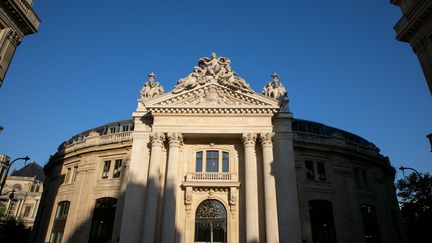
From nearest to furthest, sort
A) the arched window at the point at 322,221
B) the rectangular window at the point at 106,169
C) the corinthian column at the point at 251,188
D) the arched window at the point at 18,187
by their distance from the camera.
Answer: the corinthian column at the point at 251,188
the arched window at the point at 322,221
the rectangular window at the point at 106,169
the arched window at the point at 18,187

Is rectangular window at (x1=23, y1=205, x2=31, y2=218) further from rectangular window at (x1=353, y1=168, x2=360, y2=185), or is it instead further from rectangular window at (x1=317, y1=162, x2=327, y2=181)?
rectangular window at (x1=353, y1=168, x2=360, y2=185)

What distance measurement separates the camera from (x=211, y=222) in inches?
1051

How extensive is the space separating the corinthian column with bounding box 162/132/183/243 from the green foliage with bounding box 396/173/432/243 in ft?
96.2

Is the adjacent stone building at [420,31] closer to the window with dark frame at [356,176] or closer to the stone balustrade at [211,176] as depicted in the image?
the stone balustrade at [211,176]

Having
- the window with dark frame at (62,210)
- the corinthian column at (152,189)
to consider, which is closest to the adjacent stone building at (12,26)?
the corinthian column at (152,189)

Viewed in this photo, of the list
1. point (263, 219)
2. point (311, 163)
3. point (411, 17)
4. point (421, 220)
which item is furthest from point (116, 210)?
point (421, 220)

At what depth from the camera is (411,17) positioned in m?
19.6

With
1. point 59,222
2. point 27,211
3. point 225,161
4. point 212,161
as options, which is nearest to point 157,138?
point 212,161

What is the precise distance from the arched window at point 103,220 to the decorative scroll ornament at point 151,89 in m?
12.2

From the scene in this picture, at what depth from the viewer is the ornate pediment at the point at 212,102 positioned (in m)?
28.5

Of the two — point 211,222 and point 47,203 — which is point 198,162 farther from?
point 47,203

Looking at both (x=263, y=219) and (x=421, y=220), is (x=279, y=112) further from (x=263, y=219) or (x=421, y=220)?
(x=421, y=220)

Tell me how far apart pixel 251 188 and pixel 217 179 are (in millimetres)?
3401

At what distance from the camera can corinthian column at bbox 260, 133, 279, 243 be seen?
24.0 m
